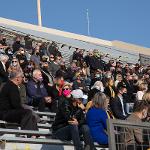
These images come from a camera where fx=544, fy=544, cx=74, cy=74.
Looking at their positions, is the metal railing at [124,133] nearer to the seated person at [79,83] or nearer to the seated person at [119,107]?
the seated person at [119,107]

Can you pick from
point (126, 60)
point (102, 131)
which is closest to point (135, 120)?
point (102, 131)

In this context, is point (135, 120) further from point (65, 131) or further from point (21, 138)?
point (21, 138)

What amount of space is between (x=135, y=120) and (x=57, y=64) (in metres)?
8.07

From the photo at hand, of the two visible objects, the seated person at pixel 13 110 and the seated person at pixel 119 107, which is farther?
the seated person at pixel 119 107

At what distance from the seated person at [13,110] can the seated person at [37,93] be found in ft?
6.88

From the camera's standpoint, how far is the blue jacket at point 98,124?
31.4 feet

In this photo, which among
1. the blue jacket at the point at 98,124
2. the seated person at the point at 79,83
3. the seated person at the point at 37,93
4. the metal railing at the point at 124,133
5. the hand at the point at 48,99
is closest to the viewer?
the metal railing at the point at 124,133

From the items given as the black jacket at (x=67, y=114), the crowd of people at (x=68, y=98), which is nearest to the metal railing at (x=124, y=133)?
the crowd of people at (x=68, y=98)

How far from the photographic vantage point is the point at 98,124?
9.60 meters

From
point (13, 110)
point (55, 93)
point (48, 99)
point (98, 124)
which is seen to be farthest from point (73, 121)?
point (55, 93)

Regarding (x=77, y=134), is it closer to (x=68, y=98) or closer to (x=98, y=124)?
(x=98, y=124)

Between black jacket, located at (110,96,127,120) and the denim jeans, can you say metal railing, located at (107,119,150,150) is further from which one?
black jacket, located at (110,96,127,120)

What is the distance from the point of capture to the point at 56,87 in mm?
12867

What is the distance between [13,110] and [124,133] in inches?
91.6
